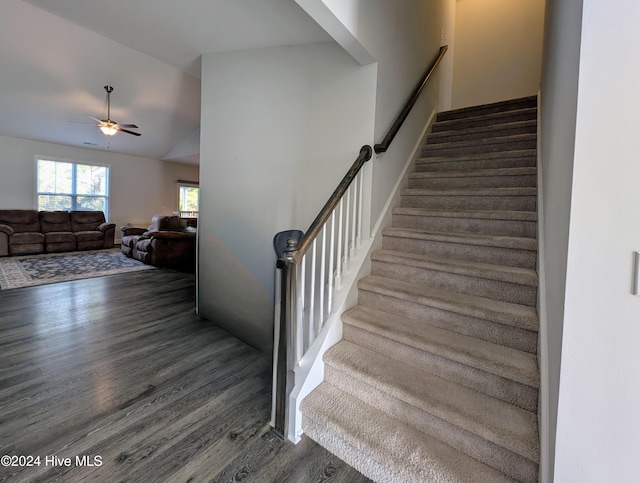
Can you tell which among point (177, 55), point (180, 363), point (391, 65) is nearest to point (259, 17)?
point (391, 65)

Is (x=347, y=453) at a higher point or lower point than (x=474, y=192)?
lower

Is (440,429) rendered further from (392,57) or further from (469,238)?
(392,57)

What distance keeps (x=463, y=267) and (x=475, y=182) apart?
111 cm

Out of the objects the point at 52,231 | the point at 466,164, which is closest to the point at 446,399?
the point at 466,164

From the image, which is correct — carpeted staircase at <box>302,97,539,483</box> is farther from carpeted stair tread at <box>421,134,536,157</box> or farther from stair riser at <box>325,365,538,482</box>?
carpeted stair tread at <box>421,134,536,157</box>

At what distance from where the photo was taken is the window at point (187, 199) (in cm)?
946

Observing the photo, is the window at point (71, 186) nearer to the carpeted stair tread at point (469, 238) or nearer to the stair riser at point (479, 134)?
the stair riser at point (479, 134)

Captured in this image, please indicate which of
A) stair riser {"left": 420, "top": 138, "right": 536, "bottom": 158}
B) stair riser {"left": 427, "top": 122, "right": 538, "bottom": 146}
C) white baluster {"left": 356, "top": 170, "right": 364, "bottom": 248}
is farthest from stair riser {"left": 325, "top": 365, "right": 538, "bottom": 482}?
stair riser {"left": 427, "top": 122, "right": 538, "bottom": 146}

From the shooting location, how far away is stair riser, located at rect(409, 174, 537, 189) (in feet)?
7.84

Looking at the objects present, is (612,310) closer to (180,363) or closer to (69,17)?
(180,363)

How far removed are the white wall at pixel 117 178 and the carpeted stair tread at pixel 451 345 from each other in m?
8.54

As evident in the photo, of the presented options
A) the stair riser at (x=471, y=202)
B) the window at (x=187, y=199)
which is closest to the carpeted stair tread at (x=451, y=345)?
the stair riser at (x=471, y=202)

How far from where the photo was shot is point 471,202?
2436mm

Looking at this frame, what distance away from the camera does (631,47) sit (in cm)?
78
